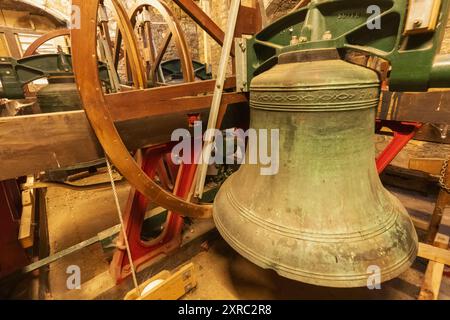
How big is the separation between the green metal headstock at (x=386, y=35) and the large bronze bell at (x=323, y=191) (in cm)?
5

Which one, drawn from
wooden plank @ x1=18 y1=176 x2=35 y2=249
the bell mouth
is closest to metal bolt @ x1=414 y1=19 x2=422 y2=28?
the bell mouth

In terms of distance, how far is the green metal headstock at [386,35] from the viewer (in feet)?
1.81

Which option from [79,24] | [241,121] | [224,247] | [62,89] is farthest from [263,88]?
[62,89]

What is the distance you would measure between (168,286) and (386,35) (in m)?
1.35

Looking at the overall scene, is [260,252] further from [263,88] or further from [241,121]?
[241,121]

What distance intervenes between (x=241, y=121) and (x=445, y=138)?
5.50 feet

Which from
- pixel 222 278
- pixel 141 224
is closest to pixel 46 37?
pixel 141 224

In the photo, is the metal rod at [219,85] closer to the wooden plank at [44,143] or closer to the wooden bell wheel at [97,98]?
the wooden bell wheel at [97,98]

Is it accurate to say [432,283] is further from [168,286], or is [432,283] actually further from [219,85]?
[219,85]

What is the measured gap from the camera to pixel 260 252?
662 millimetres

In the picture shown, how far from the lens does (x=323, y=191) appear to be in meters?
0.68

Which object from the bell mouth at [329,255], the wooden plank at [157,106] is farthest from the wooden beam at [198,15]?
the bell mouth at [329,255]

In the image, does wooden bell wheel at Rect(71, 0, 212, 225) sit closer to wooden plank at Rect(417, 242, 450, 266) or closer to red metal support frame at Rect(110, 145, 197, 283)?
red metal support frame at Rect(110, 145, 197, 283)

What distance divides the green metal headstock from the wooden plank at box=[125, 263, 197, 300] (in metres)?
1.16
